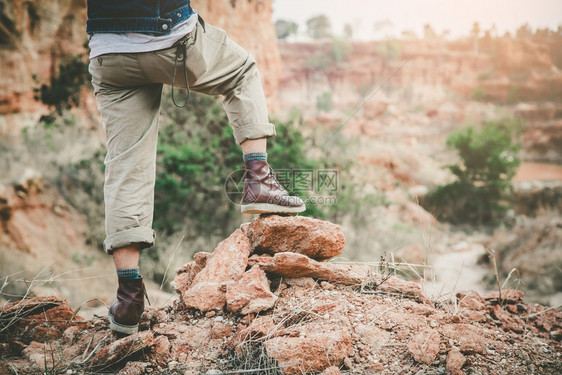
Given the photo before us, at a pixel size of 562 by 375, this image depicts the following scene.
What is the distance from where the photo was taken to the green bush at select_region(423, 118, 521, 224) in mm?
13859

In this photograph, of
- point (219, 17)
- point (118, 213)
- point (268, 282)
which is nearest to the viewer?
point (118, 213)

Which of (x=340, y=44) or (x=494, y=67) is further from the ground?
(x=340, y=44)

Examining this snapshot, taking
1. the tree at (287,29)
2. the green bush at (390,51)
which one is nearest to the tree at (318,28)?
the tree at (287,29)

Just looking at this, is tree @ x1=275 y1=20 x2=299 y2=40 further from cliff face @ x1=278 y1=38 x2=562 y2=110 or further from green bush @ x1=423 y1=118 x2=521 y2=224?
green bush @ x1=423 y1=118 x2=521 y2=224

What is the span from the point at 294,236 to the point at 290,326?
1.76 feet

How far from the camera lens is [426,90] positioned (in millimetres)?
34531

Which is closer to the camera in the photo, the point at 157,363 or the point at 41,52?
the point at 157,363

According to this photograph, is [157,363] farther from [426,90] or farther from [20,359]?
[426,90]

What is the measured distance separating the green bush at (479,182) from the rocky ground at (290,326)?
12553mm

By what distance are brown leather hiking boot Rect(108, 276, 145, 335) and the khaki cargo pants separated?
6.5 inches

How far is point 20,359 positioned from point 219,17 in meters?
12.4

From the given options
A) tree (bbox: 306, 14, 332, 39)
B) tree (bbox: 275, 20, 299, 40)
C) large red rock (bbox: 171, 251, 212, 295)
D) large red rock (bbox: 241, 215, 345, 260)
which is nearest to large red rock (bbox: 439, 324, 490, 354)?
large red rock (bbox: 241, 215, 345, 260)

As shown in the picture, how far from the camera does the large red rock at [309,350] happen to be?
51.4 inches

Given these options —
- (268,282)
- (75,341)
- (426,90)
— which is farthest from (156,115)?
(426,90)
